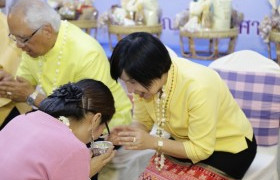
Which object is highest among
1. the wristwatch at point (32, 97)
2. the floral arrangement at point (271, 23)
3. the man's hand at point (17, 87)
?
the floral arrangement at point (271, 23)

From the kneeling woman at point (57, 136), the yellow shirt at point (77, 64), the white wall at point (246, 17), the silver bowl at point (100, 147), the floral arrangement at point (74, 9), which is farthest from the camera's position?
the floral arrangement at point (74, 9)

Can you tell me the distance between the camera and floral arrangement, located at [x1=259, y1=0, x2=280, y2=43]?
2.28 metres

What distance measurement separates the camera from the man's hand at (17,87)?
6.09ft

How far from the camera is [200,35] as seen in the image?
2.44 m

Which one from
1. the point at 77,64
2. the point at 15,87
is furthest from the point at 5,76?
the point at 77,64

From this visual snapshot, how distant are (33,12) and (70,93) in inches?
22.4

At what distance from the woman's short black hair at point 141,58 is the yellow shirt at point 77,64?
1.46 ft

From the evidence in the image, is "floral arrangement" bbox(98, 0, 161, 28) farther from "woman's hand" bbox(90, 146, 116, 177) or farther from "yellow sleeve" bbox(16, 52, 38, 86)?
"woman's hand" bbox(90, 146, 116, 177)

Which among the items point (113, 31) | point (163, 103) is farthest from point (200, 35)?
point (163, 103)

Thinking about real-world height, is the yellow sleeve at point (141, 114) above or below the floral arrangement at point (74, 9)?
below

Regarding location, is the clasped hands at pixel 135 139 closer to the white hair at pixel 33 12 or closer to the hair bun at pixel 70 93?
the hair bun at pixel 70 93

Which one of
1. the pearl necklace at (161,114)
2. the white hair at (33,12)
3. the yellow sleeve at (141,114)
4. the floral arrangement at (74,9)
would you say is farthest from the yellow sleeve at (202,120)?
the floral arrangement at (74,9)

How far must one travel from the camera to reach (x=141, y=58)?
129 cm

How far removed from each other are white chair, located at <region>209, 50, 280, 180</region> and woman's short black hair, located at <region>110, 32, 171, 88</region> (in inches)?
21.4
